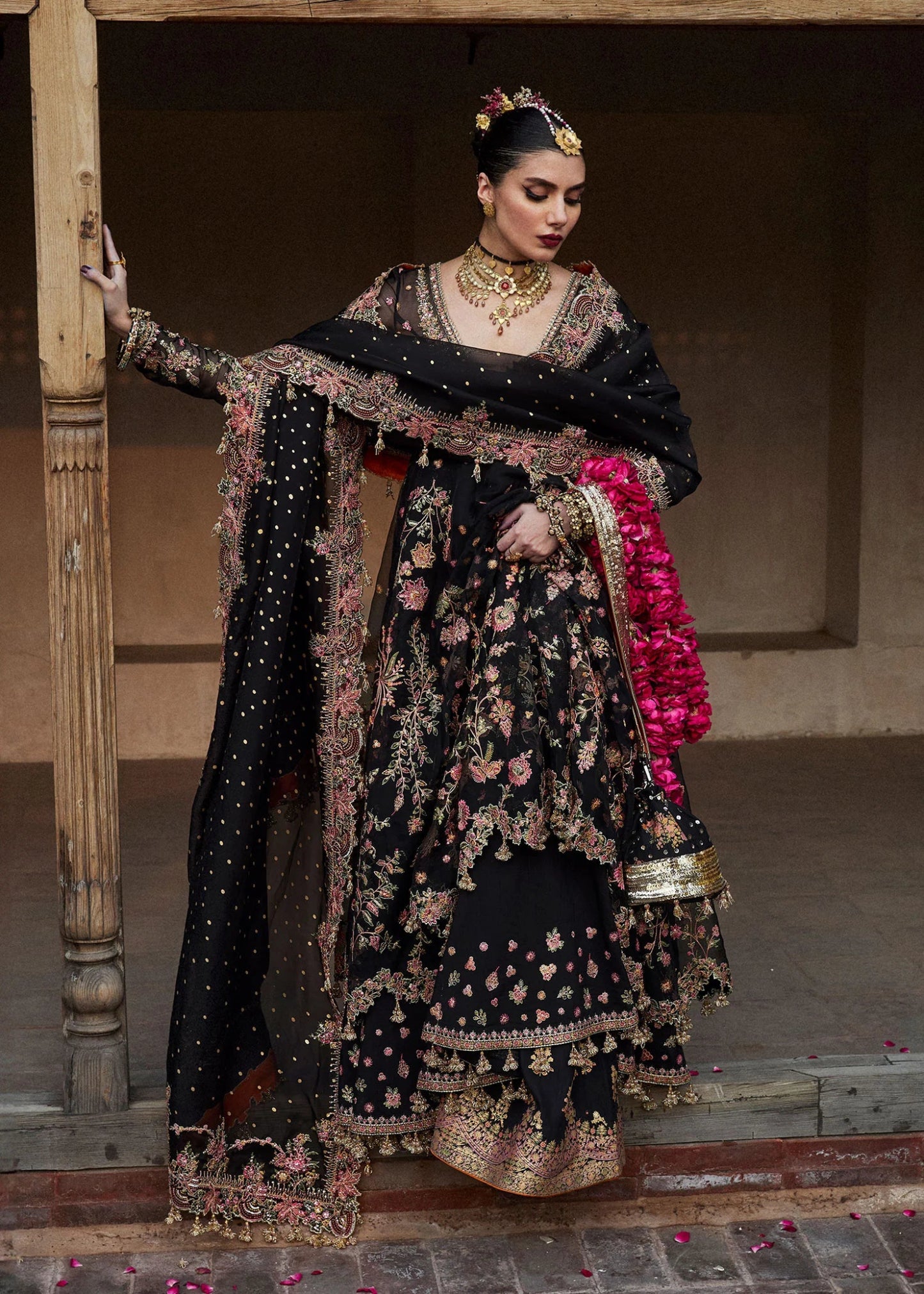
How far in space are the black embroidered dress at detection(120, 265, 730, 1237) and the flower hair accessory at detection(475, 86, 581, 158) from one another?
1.04ft

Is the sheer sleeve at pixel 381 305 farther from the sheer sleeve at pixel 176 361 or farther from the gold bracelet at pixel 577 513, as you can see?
the gold bracelet at pixel 577 513

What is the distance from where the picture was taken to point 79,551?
3480 millimetres

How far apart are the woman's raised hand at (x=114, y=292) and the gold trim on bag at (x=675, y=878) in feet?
4.72

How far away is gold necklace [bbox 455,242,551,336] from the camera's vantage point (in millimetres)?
3527

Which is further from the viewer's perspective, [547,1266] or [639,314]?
[639,314]

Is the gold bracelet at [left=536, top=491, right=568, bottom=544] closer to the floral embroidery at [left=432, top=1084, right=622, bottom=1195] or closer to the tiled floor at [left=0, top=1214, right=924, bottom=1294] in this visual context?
the floral embroidery at [left=432, top=1084, right=622, bottom=1195]

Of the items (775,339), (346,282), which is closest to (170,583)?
(346,282)

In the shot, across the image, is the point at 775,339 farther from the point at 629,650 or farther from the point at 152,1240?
the point at 152,1240

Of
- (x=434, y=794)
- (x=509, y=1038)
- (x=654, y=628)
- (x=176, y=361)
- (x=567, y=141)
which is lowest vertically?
(x=509, y=1038)

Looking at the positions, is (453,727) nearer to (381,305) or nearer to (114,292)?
(381,305)

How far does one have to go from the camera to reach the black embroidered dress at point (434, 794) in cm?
343

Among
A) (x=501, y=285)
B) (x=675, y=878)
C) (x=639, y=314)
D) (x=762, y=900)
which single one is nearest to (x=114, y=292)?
(x=501, y=285)

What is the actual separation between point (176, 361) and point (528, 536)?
2.50 feet

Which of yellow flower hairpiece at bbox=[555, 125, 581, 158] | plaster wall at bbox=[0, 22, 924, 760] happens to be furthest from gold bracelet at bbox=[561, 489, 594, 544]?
plaster wall at bbox=[0, 22, 924, 760]
